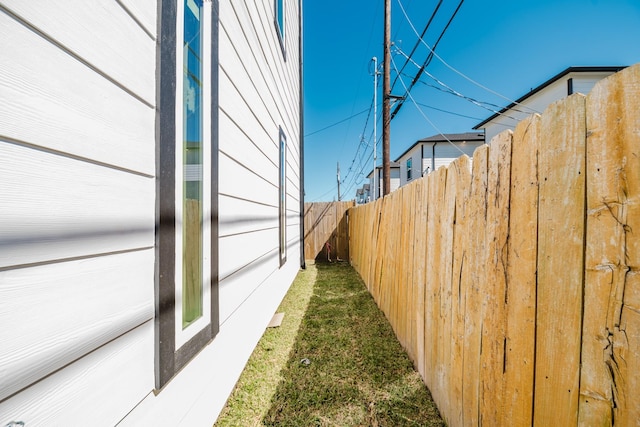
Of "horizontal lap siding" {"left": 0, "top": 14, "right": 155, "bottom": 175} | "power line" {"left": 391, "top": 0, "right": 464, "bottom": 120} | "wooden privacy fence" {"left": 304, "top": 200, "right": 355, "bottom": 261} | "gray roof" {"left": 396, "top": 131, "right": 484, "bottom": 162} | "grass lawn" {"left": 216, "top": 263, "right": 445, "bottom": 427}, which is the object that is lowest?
"grass lawn" {"left": 216, "top": 263, "right": 445, "bottom": 427}

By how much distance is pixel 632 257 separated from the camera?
0.66 m

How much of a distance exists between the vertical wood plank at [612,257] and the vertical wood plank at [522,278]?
0.61ft

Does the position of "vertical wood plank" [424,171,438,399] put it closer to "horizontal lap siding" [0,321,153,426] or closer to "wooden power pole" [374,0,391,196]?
"horizontal lap siding" [0,321,153,426]

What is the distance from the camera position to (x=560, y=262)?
33.3 inches

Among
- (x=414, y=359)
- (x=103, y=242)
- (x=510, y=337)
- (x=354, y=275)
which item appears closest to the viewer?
(x=103, y=242)

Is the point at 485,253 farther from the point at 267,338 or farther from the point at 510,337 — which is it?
the point at 267,338

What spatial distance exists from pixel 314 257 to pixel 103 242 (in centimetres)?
701

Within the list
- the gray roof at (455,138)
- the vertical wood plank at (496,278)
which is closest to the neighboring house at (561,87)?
the gray roof at (455,138)

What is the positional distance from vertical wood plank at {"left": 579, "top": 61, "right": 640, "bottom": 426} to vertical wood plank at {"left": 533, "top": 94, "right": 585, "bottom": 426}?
0.03m

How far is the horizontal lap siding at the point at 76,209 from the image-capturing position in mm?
574

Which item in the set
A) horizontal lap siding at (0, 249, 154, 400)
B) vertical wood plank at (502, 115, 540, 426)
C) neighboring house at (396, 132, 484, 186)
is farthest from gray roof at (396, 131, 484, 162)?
horizontal lap siding at (0, 249, 154, 400)

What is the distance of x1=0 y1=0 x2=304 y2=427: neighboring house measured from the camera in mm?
587

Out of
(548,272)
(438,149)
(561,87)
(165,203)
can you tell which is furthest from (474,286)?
(438,149)

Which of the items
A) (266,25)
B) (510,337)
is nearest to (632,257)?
(510,337)
